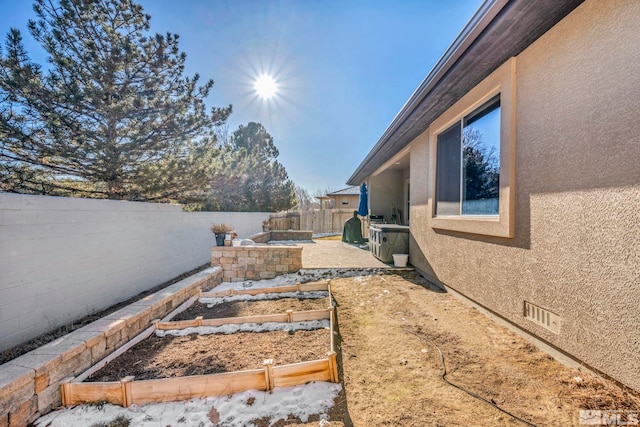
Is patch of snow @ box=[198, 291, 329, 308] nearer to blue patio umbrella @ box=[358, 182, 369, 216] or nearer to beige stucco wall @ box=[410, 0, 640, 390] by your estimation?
beige stucco wall @ box=[410, 0, 640, 390]

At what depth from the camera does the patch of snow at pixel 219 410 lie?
2.03 m

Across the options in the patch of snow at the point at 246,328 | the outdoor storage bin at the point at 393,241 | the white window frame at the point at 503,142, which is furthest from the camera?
the outdoor storage bin at the point at 393,241

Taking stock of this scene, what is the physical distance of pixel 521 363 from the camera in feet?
8.54

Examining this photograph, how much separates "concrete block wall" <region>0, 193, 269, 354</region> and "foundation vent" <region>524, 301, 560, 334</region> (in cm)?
564

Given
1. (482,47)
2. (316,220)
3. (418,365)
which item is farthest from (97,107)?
(316,220)

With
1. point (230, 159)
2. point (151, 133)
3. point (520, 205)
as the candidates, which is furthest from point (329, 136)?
point (520, 205)

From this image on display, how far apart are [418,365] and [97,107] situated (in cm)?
711

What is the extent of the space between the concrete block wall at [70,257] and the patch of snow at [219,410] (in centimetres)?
134

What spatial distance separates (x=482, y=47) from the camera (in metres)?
3.02

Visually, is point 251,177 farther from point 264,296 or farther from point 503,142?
point 503,142

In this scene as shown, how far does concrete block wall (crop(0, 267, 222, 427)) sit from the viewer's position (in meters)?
2.00

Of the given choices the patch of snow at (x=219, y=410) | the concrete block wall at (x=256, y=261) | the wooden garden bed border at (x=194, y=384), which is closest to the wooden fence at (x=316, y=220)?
the concrete block wall at (x=256, y=261)

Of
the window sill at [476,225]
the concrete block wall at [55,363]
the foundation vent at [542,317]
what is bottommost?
the concrete block wall at [55,363]

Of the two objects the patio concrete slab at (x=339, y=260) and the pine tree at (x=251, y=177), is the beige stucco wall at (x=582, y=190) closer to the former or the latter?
the patio concrete slab at (x=339, y=260)
